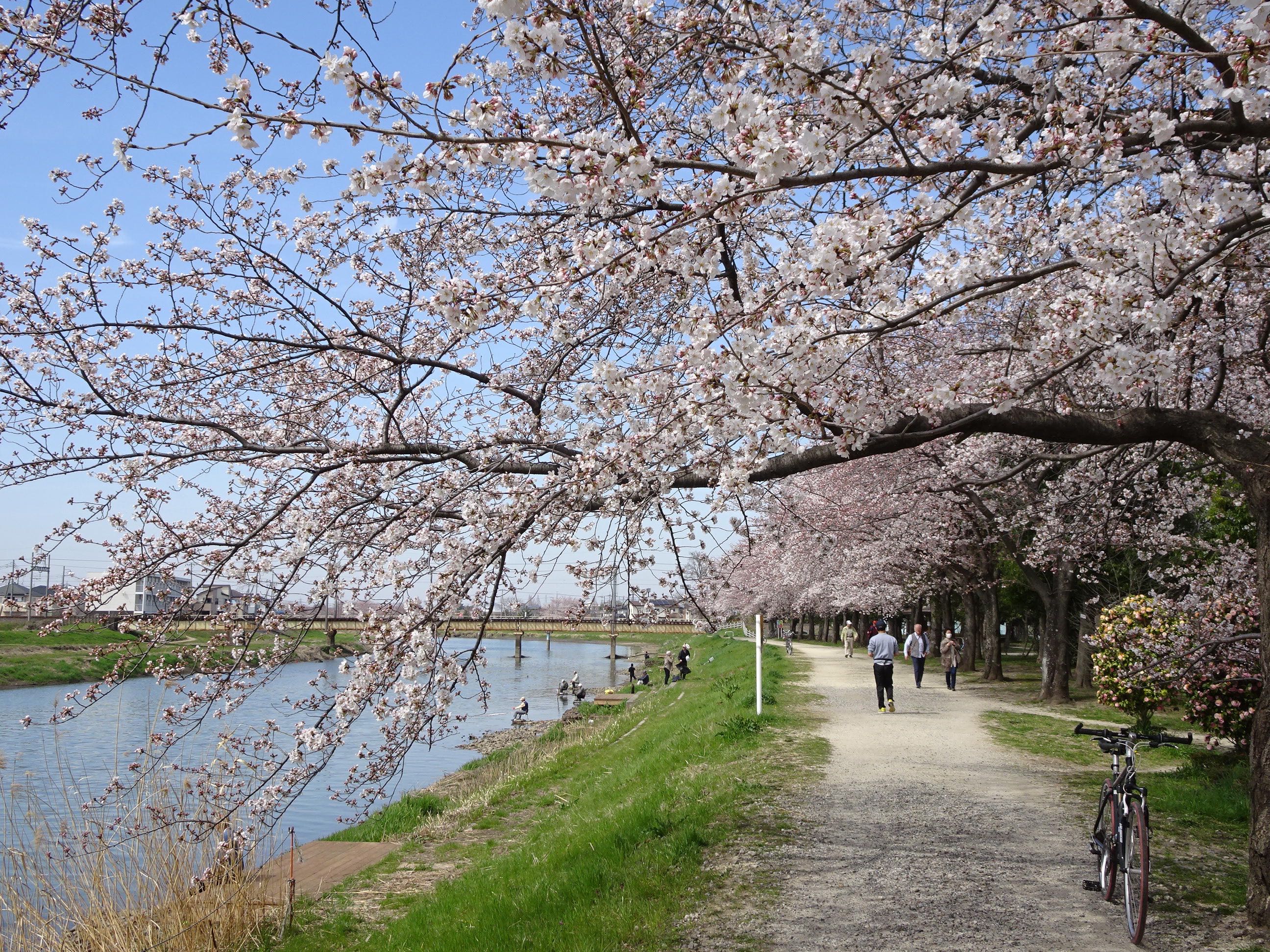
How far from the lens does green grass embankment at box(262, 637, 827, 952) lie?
6.59m

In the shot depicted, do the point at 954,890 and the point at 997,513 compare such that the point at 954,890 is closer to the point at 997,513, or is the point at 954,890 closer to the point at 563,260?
the point at 563,260

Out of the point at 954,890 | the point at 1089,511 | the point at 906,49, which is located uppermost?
the point at 906,49

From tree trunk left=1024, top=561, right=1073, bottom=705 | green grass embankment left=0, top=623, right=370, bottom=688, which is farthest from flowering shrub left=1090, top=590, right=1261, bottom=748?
green grass embankment left=0, top=623, right=370, bottom=688

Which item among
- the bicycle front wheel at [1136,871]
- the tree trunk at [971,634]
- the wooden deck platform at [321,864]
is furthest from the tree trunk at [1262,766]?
the tree trunk at [971,634]

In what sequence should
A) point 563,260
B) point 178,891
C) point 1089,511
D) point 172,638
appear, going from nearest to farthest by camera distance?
point 563,260 < point 172,638 < point 178,891 < point 1089,511

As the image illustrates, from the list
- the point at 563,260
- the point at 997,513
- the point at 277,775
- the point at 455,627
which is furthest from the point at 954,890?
the point at 997,513

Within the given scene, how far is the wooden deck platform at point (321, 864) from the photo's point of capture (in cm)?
965

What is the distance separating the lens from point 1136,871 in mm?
5594

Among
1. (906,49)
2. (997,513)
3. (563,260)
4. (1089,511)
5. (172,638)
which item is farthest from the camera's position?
(997,513)

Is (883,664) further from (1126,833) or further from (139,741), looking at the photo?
(139,741)

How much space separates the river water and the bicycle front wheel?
4.19m

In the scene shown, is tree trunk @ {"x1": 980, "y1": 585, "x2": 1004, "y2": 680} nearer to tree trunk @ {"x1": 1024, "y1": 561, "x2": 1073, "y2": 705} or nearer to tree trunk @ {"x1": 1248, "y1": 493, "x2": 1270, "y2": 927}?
tree trunk @ {"x1": 1024, "y1": 561, "x2": 1073, "y2": 705}

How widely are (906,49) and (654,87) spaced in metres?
2.09

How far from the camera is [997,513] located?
18.4 meters
